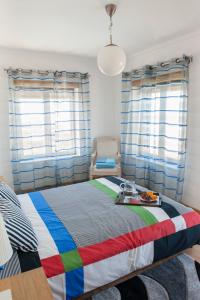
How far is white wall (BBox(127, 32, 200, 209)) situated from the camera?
2.92m

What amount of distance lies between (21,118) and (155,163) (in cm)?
229


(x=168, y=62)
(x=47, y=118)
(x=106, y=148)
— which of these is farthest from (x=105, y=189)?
(x=168, y=62)

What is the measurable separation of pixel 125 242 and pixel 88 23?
2.28 metres

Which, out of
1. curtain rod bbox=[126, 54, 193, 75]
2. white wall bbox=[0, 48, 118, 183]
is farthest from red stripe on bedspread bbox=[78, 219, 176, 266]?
white wall bbox=[0, 48, 118, 183]

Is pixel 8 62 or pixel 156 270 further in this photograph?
pixel 8 62

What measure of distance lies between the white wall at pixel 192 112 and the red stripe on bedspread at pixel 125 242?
4.64 feet

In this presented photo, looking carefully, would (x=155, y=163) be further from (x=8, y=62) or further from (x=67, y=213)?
(x=8, y=62)

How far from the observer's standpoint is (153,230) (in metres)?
1.79

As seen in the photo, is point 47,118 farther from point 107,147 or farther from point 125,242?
point 125,242

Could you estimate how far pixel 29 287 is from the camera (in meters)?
0.96

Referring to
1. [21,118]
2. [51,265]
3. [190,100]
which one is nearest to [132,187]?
[51,265]

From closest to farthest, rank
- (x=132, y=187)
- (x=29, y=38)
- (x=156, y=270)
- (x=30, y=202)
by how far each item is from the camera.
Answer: (x=156, y=270)
(x=30, y=202)
(x=132, y=187)
(x=29, y=38)

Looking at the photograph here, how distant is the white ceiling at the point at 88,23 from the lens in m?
2.07

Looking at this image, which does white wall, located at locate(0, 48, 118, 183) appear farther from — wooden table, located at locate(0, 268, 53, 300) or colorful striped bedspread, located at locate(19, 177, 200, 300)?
wooden table, located at locate(0, 268, 53, 300)
